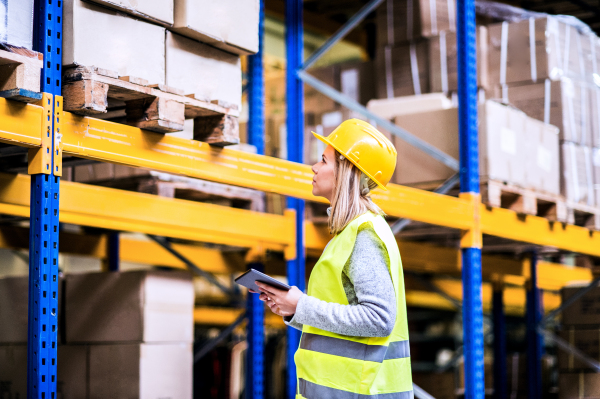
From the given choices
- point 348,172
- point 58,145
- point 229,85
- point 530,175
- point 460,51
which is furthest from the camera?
point 530,175

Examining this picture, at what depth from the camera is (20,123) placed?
3.07 meters

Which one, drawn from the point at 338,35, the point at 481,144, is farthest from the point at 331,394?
the point at 338,35

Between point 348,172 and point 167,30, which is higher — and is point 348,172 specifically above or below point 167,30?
below

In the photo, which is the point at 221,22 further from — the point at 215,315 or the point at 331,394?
the point at 215,315

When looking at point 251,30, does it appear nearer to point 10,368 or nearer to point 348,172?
point 348,172

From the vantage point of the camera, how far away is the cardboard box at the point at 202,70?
146 inches

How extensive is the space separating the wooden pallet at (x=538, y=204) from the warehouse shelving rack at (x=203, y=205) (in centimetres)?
9

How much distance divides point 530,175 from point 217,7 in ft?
10.5

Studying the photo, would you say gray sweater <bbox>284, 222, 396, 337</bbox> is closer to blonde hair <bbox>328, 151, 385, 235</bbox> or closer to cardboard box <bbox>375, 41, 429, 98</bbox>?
blonde hair <bbox>328, 151, 385, 235</bbox>

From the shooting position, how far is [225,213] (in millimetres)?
4945

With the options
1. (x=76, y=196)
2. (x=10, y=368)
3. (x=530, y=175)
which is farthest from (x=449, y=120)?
(x=10, y=368)

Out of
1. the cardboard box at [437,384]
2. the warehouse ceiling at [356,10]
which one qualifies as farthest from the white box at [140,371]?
the warehouse ceiling at [356,10]

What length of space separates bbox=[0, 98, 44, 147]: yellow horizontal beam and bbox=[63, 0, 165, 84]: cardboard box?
0.28m

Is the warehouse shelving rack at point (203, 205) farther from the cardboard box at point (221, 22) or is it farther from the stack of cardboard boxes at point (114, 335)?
the cardboard box at point (221, 22)
